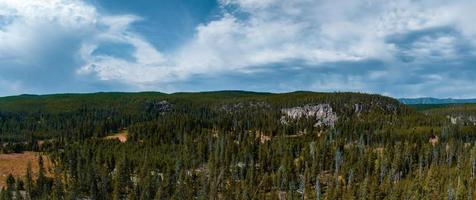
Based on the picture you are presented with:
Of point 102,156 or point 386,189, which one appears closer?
point 386,189

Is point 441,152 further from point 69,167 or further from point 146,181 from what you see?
point 69,167

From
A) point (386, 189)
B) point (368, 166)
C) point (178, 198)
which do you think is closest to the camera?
point (178, 198)

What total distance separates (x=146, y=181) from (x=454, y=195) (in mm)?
92069

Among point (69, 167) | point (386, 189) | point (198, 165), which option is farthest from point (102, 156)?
point (386, 189)

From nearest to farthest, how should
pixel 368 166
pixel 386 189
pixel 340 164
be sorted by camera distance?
pixel 386 189
pixel 368 166
pixel 340 164

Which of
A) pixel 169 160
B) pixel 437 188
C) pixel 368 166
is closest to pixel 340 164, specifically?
pixel 368 166

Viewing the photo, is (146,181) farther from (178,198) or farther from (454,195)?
(454,195)

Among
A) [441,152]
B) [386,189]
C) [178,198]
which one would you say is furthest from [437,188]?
[178,198]

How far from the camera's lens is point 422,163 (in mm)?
192500

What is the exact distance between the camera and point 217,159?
188875mm

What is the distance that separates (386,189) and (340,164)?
1837 inches

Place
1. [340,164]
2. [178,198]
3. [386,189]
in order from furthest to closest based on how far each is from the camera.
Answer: [340,164]
[386,189]
[178,198]

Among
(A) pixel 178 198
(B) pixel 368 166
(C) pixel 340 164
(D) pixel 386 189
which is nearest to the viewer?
(A) pixel 178 198

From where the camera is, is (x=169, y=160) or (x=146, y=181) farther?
(x=169, y=160)
